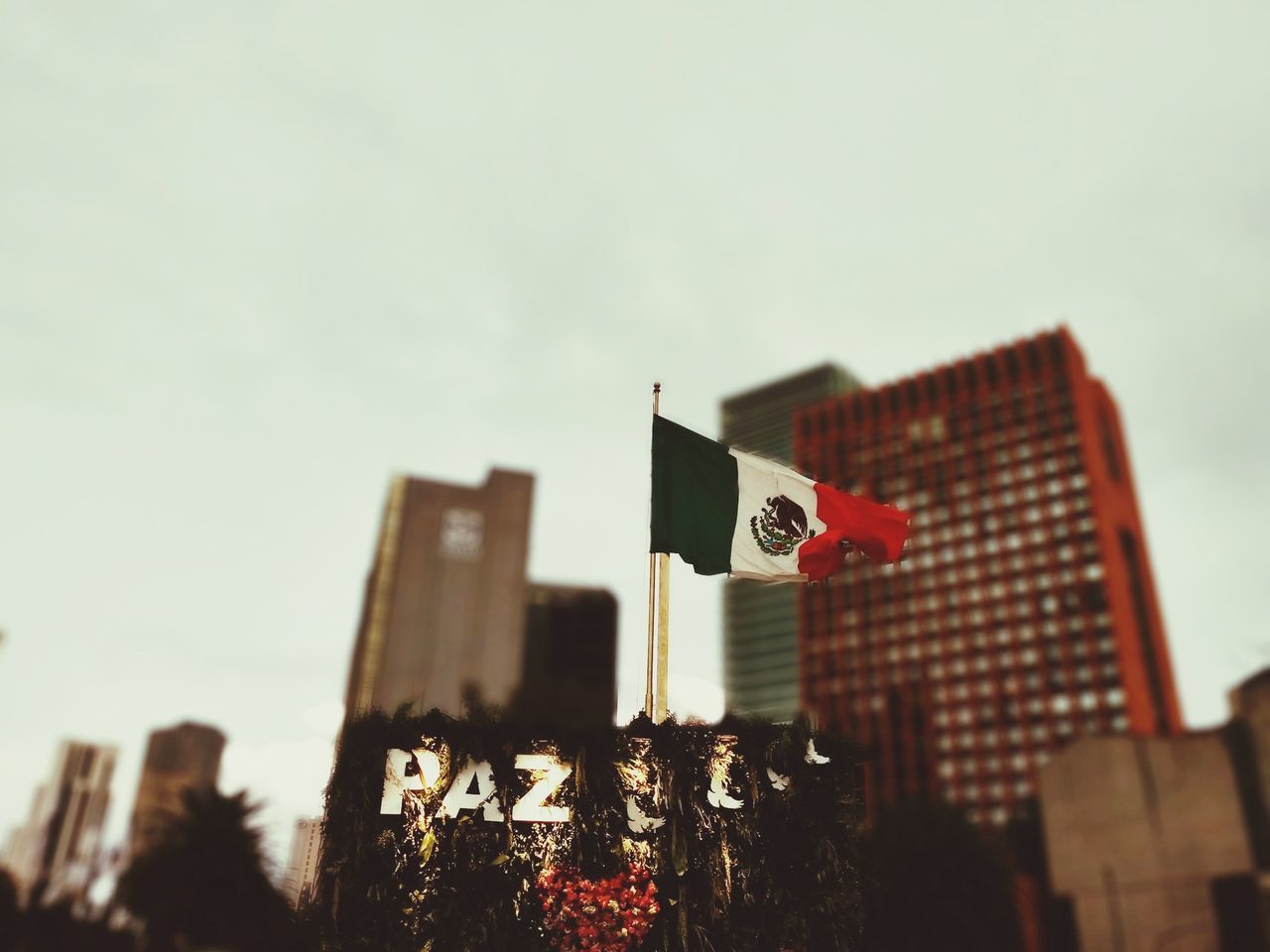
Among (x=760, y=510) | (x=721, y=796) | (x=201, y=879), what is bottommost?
(x=201, y=879)

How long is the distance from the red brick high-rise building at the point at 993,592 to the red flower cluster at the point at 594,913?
411 feet

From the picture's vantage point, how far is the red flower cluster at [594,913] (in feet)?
38.1

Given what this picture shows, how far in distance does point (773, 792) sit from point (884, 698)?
144841mm

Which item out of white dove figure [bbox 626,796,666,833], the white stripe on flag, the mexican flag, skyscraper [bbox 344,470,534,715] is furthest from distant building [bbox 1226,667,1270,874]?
skyscraper [bbox 344,470,534,715]

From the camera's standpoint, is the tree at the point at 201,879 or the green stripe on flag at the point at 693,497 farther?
the tree at the point at 201,879

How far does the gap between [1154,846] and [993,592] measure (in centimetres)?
10521

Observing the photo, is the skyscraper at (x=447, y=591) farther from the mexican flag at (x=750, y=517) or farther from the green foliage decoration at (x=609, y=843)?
the green foliage decoration at (x=609, y=843)

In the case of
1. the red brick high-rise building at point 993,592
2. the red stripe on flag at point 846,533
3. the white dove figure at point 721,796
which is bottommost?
the white dove figure at point 721,796

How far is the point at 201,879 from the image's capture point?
34344 millimetres

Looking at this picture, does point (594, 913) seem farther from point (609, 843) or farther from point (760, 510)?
point (760, 510)

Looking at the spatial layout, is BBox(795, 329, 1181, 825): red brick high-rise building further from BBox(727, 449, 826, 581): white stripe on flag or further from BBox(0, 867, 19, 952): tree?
BBox(727, 449, 826, 581): white stripe on flag

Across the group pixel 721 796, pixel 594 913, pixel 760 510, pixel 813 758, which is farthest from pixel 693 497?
pixel 594 913

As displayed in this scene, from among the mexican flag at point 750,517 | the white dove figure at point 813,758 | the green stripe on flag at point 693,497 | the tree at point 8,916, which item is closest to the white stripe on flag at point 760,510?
the mexican flag at point 750,517

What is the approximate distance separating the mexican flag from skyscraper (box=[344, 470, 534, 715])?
150 meters
